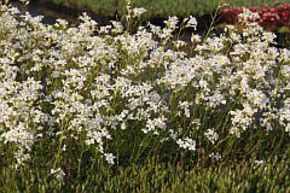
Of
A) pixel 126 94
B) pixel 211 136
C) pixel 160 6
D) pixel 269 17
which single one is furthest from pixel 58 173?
pixel 160 6

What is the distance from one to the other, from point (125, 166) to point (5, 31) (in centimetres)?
226

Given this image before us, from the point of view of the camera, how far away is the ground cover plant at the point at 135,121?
469 centimetres

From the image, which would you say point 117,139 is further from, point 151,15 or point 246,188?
point 151,15

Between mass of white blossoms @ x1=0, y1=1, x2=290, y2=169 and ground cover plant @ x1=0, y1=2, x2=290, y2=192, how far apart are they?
11 mm

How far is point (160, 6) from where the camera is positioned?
1426cm

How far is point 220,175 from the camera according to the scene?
4879 millimetres

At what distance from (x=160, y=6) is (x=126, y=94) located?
9471 millimetres

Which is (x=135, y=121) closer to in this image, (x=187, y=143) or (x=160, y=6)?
(x=187, y=143)

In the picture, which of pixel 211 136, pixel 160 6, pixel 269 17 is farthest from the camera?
pixel 160 6

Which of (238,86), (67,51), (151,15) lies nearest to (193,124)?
(238,86)

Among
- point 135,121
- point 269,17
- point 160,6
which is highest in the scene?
point 160,6

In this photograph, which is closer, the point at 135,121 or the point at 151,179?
the point at 151,179

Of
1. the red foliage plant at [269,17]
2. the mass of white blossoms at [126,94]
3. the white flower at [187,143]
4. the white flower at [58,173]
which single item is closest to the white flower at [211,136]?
the mass of white blossoms at [126,94]

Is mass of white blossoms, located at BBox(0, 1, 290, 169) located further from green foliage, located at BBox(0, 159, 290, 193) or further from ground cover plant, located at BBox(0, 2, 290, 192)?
green foliage, located at BBox(0, 159, 290, 193)
